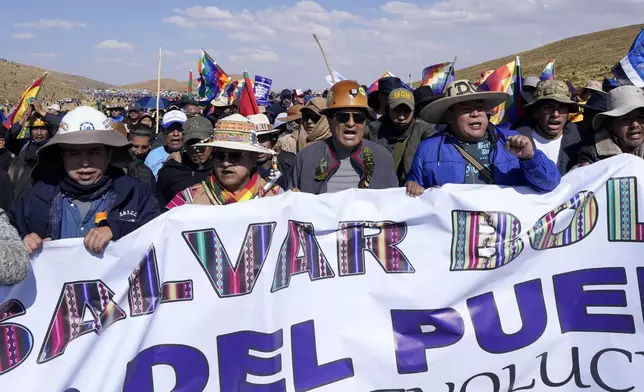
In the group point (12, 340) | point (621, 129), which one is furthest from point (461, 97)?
point (12, 340)

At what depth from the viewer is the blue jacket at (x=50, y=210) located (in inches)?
120

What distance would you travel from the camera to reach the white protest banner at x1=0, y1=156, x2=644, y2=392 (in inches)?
118

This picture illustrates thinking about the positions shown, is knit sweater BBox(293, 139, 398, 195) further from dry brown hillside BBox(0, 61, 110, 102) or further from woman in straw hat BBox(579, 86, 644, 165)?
dry brown hillside BBox(0, 61, 110, 102)

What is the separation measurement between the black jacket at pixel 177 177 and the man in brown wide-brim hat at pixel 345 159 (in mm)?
985

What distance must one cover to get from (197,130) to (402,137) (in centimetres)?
179

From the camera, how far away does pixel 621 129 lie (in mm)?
3854

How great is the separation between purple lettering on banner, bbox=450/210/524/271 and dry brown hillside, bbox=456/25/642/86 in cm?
2872

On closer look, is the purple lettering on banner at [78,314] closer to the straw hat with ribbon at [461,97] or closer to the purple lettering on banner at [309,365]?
the purple lettering on banner at [309,365]

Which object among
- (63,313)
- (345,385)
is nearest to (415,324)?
(345,385)

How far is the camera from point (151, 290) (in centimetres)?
306

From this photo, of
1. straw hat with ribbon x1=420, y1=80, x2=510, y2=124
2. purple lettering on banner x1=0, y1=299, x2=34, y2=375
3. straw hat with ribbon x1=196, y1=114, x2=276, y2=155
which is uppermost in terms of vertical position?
straw hat with ribbon x1=420, y1=80, x2=510, y2=124

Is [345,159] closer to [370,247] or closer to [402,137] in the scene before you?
[370,247]

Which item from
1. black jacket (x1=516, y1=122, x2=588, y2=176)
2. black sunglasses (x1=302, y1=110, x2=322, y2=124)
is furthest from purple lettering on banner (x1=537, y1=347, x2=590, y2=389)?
black sunglasses (x1=302, y1=110, x2=322, y2=124)

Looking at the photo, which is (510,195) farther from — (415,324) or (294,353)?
(294,353)
